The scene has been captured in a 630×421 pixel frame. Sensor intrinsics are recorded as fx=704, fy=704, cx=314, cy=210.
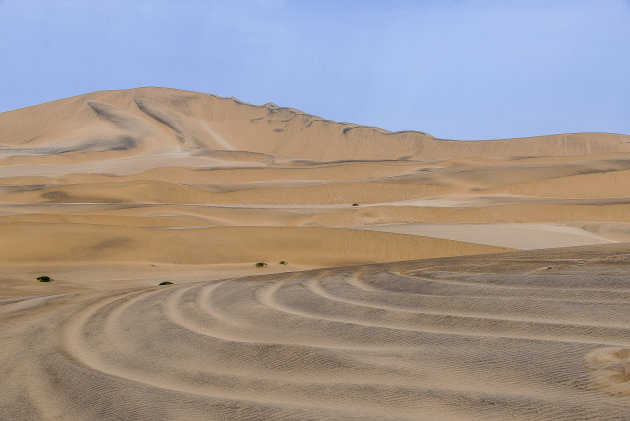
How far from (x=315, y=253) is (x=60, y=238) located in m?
9.15

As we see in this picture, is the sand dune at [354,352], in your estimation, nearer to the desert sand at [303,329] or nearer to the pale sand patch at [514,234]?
the desert sand at [303,329]

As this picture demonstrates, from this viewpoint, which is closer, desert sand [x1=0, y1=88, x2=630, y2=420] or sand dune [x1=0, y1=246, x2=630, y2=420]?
sand dune [x1=0, y1=246, x2=630, y2=420]

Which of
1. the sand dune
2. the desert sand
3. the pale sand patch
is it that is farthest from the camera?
the pale sand patch

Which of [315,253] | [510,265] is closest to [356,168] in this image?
[315,253]

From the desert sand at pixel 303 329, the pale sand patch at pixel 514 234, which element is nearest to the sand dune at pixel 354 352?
the desert sand at pixel 303 329

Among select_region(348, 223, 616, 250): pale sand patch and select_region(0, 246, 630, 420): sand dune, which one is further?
select_region(348, 223, 616, 250): pale sand patch

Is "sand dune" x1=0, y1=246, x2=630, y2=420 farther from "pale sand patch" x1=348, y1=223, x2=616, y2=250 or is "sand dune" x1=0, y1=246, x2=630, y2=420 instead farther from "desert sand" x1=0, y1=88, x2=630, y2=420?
"pale sand patch" x1=348, y1=223, x2=616, y2=250

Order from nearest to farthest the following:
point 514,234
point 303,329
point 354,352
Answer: point 354,352
point 303,329
point 514,234

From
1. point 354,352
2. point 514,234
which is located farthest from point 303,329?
point 514,234

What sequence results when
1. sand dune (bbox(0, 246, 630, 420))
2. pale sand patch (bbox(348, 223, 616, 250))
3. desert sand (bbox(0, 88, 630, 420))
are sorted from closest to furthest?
sand dune (bbox(0, 246, 630, 420)) → desert sand (bbox(0, 88, 630, 420)) → pale sand patch (bbox(348, 223, 616, 250))

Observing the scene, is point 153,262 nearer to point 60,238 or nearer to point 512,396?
point 60,238

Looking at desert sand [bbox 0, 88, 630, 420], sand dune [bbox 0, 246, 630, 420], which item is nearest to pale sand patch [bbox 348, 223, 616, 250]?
desert sand [bbox 0, 88, 630, 420]

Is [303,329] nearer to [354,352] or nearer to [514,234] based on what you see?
[354,352]

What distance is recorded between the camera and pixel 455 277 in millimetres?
8781
